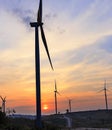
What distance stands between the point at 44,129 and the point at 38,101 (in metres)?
3.42

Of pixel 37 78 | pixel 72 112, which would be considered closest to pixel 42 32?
pixel 37 78

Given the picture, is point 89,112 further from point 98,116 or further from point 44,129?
point 44,129

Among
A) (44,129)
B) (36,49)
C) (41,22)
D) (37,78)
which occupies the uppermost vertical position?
(41,22)

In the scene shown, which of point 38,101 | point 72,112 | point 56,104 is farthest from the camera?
point 72,112

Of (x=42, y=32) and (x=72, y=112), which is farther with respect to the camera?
(x=72, y=112)

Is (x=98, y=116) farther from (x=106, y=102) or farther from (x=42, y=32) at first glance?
A: (x=42, y=32)

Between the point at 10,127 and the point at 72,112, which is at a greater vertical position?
the point at 72,112

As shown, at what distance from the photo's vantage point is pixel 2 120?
196 feet

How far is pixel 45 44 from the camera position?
60562 mm

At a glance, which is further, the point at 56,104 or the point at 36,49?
the point at 56,104

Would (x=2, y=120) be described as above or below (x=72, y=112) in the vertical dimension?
below

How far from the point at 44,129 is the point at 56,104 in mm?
107341

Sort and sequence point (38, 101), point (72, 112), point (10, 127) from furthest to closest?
point (72, 112), point (38, 101), point (10, 127)

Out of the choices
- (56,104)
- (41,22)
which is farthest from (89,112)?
(41,22)
